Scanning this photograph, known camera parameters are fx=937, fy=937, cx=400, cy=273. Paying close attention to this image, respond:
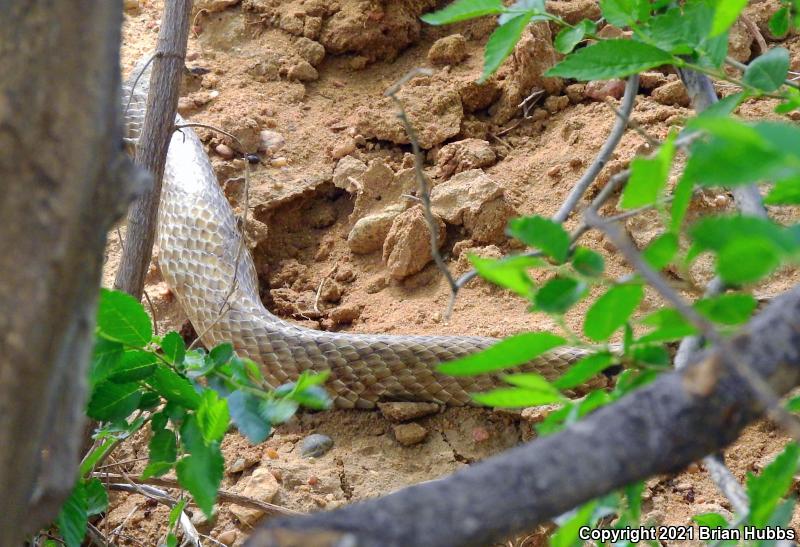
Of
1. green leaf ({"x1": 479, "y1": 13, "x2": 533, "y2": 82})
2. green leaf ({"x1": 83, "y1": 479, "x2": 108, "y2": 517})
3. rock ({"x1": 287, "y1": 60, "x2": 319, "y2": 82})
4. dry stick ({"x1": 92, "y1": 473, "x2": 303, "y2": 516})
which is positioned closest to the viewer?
green leaf ({"x1": 479, "y1": 13, "x2": 533, "y2": 82})

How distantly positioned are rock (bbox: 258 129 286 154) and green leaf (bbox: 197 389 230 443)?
3.07 metres

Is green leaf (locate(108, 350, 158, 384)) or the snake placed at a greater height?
green leaf (locate(108, 350, 158, 384))

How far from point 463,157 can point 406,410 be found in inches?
57.1

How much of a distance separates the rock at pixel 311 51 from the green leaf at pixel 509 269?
404cm

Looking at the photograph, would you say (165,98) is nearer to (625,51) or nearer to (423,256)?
(423,256)

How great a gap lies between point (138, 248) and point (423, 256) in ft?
4.62

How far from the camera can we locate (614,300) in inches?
48.1

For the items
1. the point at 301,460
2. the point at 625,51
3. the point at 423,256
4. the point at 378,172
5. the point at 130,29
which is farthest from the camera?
the point at 130,29

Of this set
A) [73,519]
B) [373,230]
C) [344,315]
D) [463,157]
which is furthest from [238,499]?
[463,157]

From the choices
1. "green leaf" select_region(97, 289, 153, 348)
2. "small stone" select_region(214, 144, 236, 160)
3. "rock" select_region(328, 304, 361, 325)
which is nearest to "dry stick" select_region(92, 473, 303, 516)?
"green leaf" select_region(97, 289, 153, 348)

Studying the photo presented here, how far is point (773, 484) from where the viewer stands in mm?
1269

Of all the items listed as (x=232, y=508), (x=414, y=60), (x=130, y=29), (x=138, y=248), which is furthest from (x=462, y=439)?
(x=130, y=29)

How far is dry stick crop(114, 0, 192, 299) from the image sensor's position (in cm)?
287

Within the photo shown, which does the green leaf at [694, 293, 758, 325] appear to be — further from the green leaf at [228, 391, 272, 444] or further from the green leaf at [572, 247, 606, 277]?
the green leaf at [228, 391, 272, 444]
